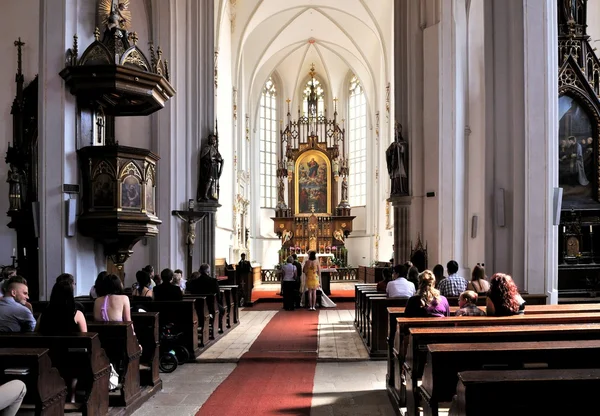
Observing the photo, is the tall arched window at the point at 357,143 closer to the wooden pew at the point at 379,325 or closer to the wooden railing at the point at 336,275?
the wooden railing at the point at 336,275

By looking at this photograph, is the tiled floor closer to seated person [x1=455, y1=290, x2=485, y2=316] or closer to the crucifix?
the crucifix

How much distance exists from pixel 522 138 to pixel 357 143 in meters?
23.9

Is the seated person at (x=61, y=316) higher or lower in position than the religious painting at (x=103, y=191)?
lower

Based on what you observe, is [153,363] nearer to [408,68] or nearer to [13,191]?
[13,191]

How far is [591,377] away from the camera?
2.94 metres

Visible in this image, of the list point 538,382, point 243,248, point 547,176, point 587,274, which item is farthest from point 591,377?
point 243,248

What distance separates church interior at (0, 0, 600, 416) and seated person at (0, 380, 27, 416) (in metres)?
0.48

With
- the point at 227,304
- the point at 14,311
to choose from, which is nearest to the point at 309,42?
the point at 227,304

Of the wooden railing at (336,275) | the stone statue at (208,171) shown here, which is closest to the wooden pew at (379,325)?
the stone statue at (208,171)

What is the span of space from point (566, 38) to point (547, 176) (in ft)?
24.1

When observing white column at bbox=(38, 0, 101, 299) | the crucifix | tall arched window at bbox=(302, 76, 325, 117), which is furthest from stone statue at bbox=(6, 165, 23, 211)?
tall arched window at bbox=(302, 76, 325, 117)

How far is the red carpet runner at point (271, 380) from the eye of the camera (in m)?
5.81

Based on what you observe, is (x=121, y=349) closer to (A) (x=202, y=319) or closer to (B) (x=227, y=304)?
(A) (x=202, y=319)

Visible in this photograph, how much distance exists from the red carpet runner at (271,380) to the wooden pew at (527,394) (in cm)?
295
